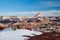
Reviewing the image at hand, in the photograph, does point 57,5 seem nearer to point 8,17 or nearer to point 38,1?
point 38,1

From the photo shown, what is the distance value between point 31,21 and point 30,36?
22 cm

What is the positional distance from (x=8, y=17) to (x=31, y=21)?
329mm

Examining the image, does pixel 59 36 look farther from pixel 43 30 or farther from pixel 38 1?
pixel 38 1

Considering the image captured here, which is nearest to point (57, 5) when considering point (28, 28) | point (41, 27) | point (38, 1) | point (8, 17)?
point (38, 1)

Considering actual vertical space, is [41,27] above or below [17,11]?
below

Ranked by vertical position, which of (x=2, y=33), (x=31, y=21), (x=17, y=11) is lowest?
(x=2, y=33)

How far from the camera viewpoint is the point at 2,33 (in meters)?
1.71

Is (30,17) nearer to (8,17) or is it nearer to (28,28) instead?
(28,28)

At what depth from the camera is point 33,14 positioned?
1.79 meters

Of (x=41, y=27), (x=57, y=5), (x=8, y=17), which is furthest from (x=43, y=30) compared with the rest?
(x=8, y=17)

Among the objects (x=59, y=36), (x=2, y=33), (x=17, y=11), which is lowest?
(x=59, y=36)

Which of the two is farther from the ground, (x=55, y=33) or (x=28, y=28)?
(x=28, y=28)

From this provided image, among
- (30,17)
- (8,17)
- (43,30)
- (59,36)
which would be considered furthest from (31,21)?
(59,36)

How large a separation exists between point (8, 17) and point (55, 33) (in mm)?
693
